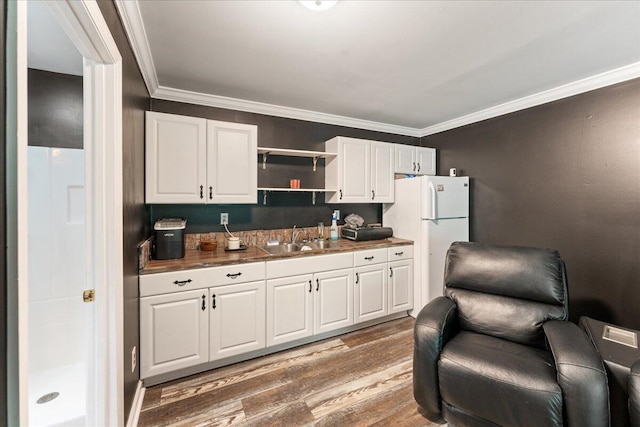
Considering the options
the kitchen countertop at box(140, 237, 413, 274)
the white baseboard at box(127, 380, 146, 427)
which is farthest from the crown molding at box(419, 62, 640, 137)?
the white baseboard at box(127, 380, 146, 427)

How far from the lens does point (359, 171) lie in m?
3.18

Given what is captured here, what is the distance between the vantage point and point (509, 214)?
2.97 m

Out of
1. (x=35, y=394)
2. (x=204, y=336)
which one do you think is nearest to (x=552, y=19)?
(x=204, y=336)

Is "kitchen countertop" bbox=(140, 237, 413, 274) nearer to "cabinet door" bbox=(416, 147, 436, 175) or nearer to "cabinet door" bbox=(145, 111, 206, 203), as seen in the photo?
"cabinet door" bbox=(145, 111, 206, 203)

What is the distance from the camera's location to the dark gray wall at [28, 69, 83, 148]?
6.12 ft

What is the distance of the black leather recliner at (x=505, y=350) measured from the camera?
126 cm

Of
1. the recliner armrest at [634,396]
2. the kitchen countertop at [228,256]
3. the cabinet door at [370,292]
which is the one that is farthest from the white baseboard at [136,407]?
the recliner armrest at [634,396]

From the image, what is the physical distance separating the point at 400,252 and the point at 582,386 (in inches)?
73.7

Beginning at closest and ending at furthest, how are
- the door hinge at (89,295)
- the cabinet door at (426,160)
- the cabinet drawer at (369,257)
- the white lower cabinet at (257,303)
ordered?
the door hinge at (89,295)
the white lower cabinet at (257,303)
the cabinet drawer at (369,257)
the cabinet door at (426,160)

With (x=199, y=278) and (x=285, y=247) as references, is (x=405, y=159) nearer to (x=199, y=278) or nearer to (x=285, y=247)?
(x=285, y=247)

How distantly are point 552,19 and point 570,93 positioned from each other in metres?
1.29

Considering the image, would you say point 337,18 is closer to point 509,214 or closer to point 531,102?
point 531,102

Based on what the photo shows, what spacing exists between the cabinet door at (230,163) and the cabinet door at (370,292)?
1380 mm

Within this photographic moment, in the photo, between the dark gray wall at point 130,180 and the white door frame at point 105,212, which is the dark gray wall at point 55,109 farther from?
the white door frame at point 105,212
